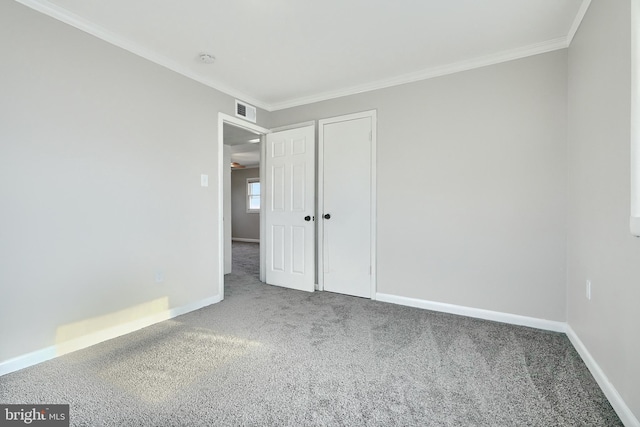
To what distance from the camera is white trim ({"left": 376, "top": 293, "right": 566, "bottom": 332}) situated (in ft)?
8.68

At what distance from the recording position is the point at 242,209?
10047mm

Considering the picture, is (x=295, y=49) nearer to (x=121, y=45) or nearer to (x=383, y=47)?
(x=383, y=47)

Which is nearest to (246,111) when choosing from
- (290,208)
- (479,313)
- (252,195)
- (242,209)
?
(290,208)

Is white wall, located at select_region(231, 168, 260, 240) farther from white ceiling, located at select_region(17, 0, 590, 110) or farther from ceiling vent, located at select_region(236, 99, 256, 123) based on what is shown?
white ceiling, located at select_region(17, 0, 590, 110)

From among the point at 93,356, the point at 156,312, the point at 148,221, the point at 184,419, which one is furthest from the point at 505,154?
the point at 93,356

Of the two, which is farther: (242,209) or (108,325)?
(242,209)

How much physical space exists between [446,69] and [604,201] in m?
1.91

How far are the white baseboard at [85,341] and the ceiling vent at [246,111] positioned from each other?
7.43ft

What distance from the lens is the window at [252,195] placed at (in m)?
9.80

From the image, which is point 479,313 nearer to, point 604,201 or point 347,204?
point 604,201

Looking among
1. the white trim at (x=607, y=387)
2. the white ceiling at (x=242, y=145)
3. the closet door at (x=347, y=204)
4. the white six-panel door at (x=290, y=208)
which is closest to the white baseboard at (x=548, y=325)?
the white trim at (x=607, y=387)

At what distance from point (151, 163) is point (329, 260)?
2.23 meters

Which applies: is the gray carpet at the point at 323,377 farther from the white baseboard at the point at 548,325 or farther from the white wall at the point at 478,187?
the white wall at the point at 478,187

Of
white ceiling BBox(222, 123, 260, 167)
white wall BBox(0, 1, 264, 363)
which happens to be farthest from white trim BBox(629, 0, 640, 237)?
white ceiling BBox(222, 123, 260, 167)
